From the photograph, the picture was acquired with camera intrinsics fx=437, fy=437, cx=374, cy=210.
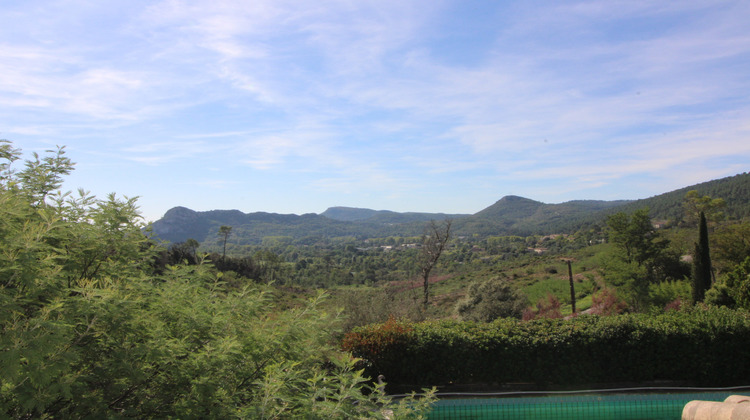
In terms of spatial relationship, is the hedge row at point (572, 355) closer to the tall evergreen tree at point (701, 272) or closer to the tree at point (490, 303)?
the tree at point (490, 303)

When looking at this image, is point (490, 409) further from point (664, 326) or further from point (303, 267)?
point (303, 267)

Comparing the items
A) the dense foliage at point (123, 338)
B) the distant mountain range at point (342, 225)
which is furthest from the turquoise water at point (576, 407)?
the distant mountain range at point (342, 225)

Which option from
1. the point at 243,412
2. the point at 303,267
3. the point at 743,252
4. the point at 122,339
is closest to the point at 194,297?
the point at 122,339

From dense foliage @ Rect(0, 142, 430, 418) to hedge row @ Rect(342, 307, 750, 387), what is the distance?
5347 mm

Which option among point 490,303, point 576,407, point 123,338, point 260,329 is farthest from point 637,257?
point 123,338

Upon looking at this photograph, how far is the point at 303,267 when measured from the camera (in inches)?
2923

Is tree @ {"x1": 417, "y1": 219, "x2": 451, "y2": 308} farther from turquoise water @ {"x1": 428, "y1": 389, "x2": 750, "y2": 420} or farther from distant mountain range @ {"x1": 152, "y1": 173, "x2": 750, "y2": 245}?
distant mountain range @ {"x1": 152, "y1": 173, "x2": 750, "y2": 245}

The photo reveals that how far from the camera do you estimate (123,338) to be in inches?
111

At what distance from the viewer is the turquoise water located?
7910mm

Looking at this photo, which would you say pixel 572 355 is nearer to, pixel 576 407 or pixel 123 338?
pixel 576 407

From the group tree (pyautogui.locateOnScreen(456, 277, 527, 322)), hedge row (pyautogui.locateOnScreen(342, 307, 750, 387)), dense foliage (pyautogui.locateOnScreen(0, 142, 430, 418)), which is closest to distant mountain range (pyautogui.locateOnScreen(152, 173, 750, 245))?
tree (pyautogui.locateOnScreen(456, 277, 527, 322))

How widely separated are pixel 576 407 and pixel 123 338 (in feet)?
26.4

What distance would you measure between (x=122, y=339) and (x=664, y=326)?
32.4 feet

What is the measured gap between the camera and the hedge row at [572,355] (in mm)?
8875
